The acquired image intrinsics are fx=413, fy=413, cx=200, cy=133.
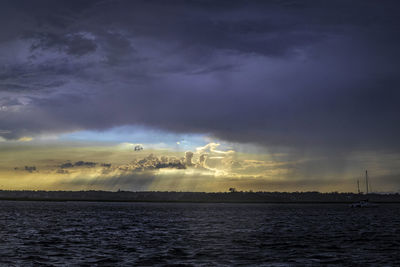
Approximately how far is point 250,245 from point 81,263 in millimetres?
24112

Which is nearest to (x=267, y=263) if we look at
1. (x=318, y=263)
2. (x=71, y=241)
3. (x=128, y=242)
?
(x=318, y=263)

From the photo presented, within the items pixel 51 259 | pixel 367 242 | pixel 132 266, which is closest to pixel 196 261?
pixel 132 266

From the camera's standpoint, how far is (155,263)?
37.8 meters

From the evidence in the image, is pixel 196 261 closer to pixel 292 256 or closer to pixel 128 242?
pixel 292 256

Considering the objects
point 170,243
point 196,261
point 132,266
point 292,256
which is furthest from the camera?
point 170,243

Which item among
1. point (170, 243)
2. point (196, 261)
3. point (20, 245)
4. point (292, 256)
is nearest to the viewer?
point (196, 261)

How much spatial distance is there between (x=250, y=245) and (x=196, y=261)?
16348mm

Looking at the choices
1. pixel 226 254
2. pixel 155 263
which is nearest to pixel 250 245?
pixel 226 254

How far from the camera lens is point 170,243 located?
184 feet

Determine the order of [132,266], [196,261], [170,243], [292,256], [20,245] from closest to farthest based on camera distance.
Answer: [132,266]
[196,261]
[292,256]
[20,245]
[170,243]

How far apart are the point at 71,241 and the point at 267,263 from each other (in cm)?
3015

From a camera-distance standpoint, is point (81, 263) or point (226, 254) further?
point (226, 254)

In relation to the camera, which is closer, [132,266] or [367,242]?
[132,266]

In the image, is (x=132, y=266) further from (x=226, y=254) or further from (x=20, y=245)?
(x=20, y=245)
